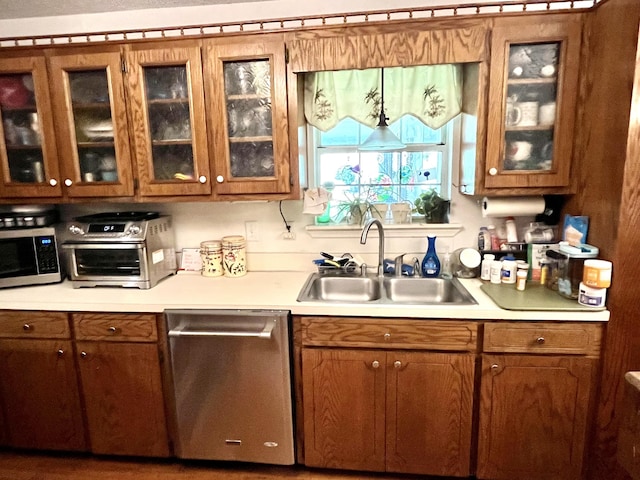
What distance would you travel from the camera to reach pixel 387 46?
170 cm

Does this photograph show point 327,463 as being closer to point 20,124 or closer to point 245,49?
point 245,49

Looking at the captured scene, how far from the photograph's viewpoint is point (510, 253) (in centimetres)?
198

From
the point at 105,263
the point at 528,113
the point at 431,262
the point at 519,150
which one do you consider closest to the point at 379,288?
the point at 431,262

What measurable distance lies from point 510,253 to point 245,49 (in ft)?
5.52

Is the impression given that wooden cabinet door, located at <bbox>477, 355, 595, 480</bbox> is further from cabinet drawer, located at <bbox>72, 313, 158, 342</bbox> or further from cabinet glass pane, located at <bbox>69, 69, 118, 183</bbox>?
cabinet glass pane, located at <bbox>69, 69, 118, 183</bbox>

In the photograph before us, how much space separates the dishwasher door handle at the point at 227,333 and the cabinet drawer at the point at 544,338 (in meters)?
0.93

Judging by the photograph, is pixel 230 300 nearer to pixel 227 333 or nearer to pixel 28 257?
pixel 227 333

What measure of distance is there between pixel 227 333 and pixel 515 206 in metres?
1.54

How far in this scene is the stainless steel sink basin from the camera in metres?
1.98

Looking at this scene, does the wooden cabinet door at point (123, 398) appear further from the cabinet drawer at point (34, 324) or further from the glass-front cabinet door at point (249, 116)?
the glass-front cabinet door at point (249, 116)

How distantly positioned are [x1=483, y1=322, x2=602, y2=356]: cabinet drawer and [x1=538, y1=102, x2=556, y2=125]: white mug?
91 centimetres

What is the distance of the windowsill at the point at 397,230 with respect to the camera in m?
2.11

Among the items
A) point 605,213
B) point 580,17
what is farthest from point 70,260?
point 580,17

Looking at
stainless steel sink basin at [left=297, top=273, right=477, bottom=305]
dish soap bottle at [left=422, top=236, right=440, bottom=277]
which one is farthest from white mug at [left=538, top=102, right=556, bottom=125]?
stainless steel sink basin at [left=297, top=273, right=477, bottom=305]
